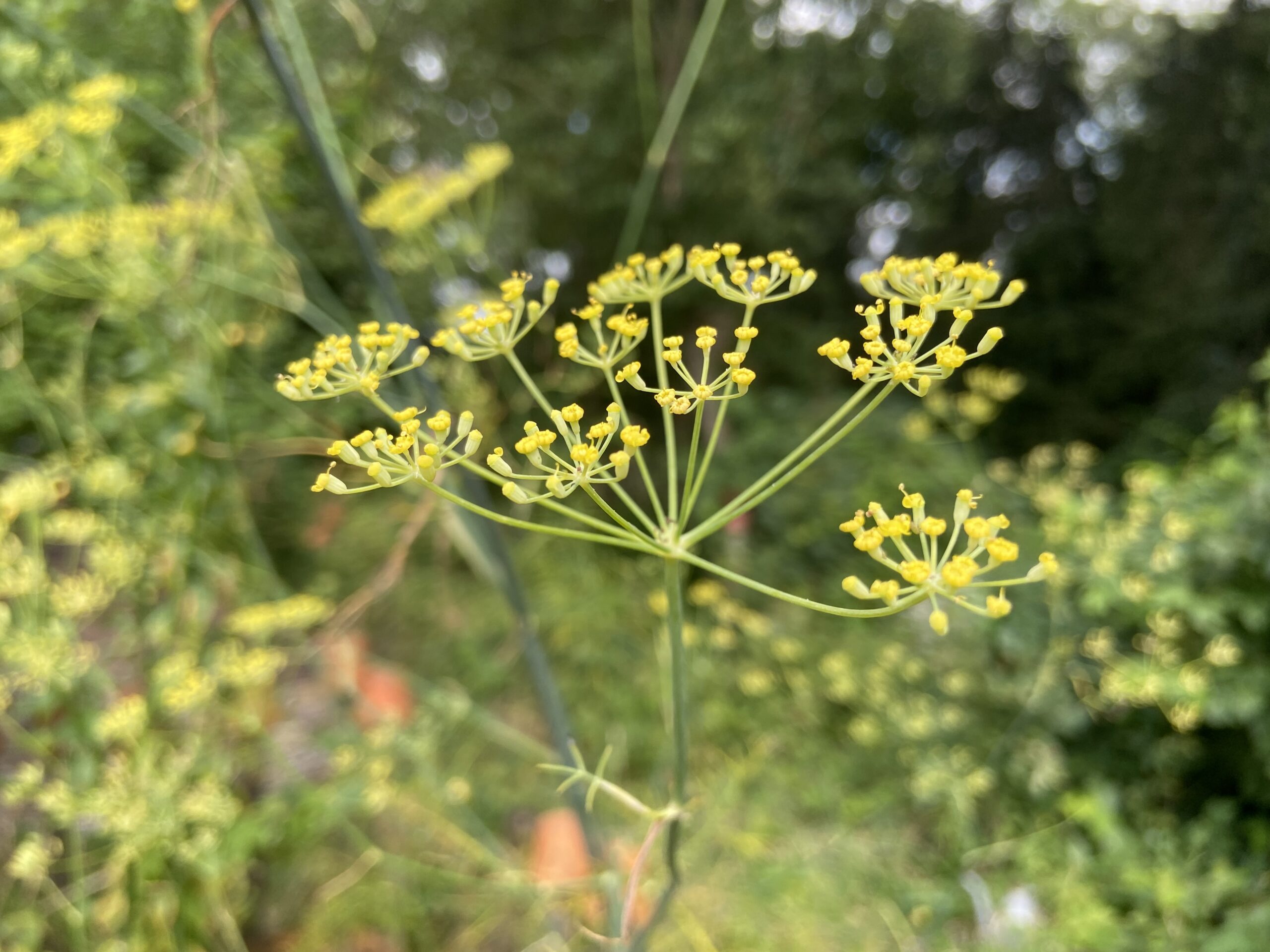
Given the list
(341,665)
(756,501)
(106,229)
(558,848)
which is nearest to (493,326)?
(756,501)

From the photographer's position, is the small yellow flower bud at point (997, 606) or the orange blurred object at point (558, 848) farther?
the orange blurred object at point (558, 848)

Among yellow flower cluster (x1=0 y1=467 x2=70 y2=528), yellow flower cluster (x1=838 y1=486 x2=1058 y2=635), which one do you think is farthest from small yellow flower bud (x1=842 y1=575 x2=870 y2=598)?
Answer: yellow flower cluster (x1=0 y1=467 x2=70 y2=528)

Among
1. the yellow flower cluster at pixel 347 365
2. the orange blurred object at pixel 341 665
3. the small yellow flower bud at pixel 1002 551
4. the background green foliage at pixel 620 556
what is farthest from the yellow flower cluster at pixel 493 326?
the orange blurred object at pixel 341 665

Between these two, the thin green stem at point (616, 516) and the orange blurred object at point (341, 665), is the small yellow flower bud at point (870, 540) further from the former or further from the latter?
the orange blurred object at point (341, 665)

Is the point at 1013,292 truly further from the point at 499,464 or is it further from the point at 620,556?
the point at 620,556

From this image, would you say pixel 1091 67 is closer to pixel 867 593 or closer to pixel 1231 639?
pixel 1231 639

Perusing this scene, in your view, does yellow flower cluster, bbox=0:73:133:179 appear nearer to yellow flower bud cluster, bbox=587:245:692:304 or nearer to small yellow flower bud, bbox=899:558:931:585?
yellow flower bud cluster, bbox=587:245:692:304

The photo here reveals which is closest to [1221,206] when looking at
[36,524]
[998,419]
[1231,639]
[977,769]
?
[998,419]
